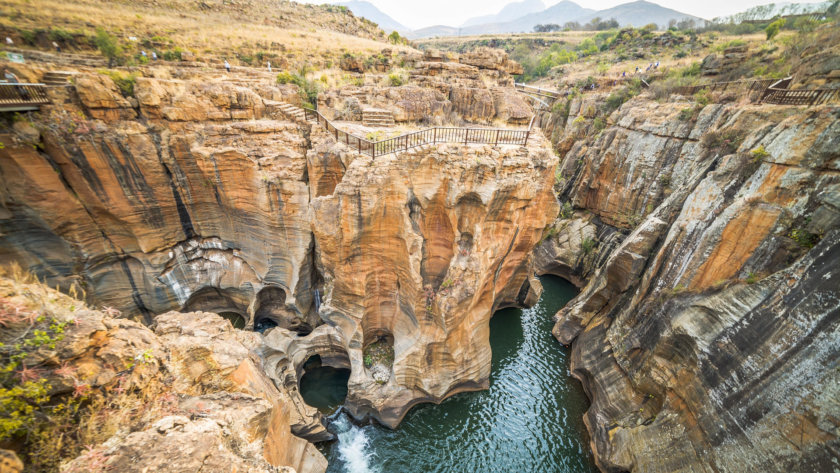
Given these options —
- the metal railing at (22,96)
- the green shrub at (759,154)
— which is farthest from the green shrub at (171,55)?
the green shrub at (759,154)

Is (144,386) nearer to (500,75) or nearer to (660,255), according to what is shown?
(660,255)

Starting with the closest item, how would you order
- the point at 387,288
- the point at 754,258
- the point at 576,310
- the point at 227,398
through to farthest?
the point at 227,398
the point at 754,258
the point at 387,288
the point at 576,310

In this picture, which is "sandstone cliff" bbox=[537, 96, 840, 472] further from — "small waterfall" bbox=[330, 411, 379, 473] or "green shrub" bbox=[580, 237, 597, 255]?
"small waterfall" bbox=[330, 411, 379, 473]

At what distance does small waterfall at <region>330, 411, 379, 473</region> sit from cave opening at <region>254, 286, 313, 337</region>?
522 cm

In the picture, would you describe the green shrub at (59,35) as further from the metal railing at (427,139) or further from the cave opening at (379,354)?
the cave opening at (379,354)

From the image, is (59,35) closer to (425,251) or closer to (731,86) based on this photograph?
(425,251)

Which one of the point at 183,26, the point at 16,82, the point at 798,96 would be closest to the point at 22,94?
the point at 16,82

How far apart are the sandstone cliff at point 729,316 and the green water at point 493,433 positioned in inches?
37.5

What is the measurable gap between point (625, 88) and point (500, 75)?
48.6 ft

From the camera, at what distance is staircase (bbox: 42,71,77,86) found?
11836mm

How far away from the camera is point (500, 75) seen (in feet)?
63.1

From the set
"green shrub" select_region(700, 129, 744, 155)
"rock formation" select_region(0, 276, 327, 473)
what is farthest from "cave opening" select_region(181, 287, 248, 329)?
"green shrub" select_region(700, 129, 744, 155)

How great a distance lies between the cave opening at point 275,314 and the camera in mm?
15812

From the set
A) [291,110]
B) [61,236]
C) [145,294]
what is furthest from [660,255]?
[61,236]
